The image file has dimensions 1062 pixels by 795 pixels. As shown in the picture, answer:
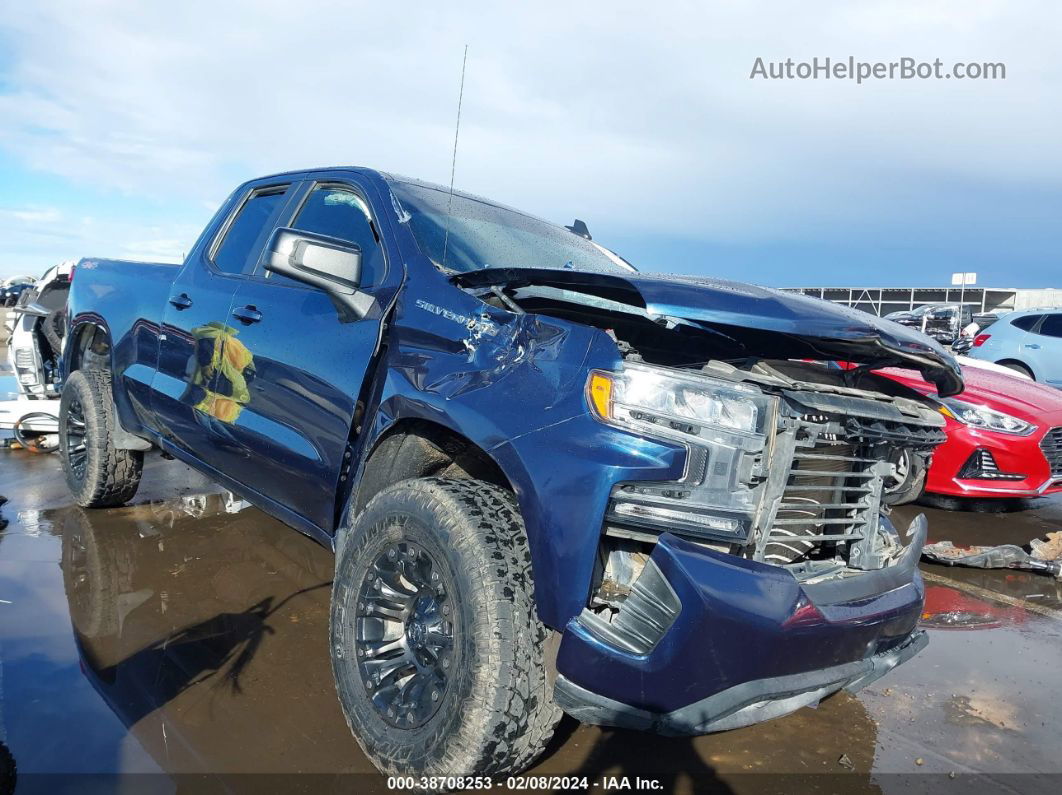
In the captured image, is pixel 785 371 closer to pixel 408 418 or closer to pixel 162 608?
pixel 408 418

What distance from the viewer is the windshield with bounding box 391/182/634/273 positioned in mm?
2854

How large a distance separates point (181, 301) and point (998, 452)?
4.92 m

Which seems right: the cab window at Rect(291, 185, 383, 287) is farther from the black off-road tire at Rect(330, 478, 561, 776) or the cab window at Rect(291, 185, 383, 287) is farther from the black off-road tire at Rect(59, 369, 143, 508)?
the black off-road tire at Rect(59, 369, 143, 508)

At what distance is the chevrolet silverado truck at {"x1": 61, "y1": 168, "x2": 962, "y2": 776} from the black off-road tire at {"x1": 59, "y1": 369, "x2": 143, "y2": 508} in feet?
5.67

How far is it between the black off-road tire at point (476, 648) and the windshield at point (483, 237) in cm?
90

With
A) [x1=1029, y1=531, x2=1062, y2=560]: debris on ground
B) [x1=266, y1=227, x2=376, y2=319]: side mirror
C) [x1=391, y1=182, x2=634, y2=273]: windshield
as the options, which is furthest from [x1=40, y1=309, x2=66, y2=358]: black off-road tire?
[x1=1029, y1=531, x2=1062, y2=560]: debris on ground

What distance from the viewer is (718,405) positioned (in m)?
1.98

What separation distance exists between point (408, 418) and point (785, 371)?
48.3 inches

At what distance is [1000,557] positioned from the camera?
14.6ft

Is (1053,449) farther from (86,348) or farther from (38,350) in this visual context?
(38,350)

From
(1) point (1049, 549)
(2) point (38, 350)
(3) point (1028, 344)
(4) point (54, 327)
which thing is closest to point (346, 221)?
(1) point (1049, 549)

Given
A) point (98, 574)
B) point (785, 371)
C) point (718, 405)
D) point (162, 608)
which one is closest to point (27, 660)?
point (162, 608)

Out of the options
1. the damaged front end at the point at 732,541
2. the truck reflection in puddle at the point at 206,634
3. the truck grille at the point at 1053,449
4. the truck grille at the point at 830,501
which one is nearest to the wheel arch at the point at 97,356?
the truck reflection in puddle at the point at 206,634

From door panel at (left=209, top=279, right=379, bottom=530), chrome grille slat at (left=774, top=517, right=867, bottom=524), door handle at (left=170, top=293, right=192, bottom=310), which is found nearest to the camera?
chrome grille slat at (left=774, top=517, right=867, bottom=524)
